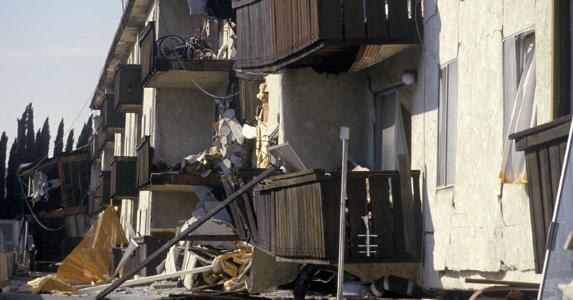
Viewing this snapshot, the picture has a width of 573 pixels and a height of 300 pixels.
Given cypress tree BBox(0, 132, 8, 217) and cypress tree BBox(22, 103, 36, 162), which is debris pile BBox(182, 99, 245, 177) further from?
cypress tree BBox(22, 103, 36, 162)

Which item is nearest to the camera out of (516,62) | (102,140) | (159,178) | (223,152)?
(516,62)

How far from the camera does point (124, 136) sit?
49719 mm

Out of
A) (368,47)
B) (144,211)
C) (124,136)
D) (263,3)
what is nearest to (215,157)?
(144,211)

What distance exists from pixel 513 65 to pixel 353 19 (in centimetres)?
427

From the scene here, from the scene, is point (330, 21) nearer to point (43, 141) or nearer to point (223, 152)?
point (223, 152)

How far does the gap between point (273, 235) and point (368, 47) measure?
3.32 metres

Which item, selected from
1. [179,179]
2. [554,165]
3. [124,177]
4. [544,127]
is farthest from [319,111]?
[124,177]

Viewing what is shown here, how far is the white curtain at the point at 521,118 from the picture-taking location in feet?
44.7

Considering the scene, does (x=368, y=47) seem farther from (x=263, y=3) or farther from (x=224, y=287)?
(x=224, y=287)

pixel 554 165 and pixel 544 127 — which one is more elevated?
pixel 544 127

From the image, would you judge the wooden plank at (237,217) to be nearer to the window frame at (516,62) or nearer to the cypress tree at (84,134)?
the window frame at (516,62)

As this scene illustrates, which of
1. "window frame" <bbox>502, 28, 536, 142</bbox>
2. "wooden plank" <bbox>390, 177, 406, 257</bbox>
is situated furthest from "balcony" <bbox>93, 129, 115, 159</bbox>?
"window frame" <bbox>502, 28, 536, 142</bbox>

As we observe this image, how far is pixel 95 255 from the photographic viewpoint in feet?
121

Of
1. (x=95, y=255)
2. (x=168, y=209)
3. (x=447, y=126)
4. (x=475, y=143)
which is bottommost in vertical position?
(x=95, y=255)
